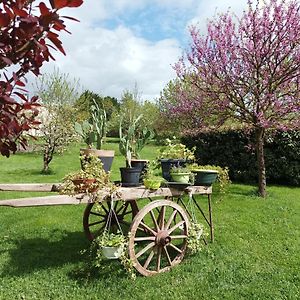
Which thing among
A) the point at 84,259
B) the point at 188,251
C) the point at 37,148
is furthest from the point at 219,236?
the point at 37,148

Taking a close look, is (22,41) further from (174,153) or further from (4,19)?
(174,153)

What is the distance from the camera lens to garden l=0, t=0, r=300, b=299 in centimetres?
308

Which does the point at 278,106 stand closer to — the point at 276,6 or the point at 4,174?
the point at 276,6

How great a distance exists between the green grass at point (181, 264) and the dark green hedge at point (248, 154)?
236cm

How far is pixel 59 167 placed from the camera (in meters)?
12.6

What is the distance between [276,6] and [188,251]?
5.09 meters

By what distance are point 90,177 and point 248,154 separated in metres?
6.58

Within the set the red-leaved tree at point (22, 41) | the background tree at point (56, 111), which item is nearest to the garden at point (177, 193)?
the red-leaved tree at point (22, 41)

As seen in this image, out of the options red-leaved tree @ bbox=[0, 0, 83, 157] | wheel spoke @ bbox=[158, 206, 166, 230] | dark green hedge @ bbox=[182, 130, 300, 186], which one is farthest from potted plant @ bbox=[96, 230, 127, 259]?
dark green hedge @ bbox=[182, 130, 300, 186]

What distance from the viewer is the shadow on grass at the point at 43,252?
3.96 meters

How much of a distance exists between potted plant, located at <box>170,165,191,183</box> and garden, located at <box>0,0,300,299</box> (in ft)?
0.04

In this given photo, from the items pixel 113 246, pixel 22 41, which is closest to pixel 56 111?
pixel 113 246

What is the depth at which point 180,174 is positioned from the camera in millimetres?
4062

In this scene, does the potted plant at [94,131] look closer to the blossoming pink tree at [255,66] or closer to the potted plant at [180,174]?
the potted plant at [180,174]
